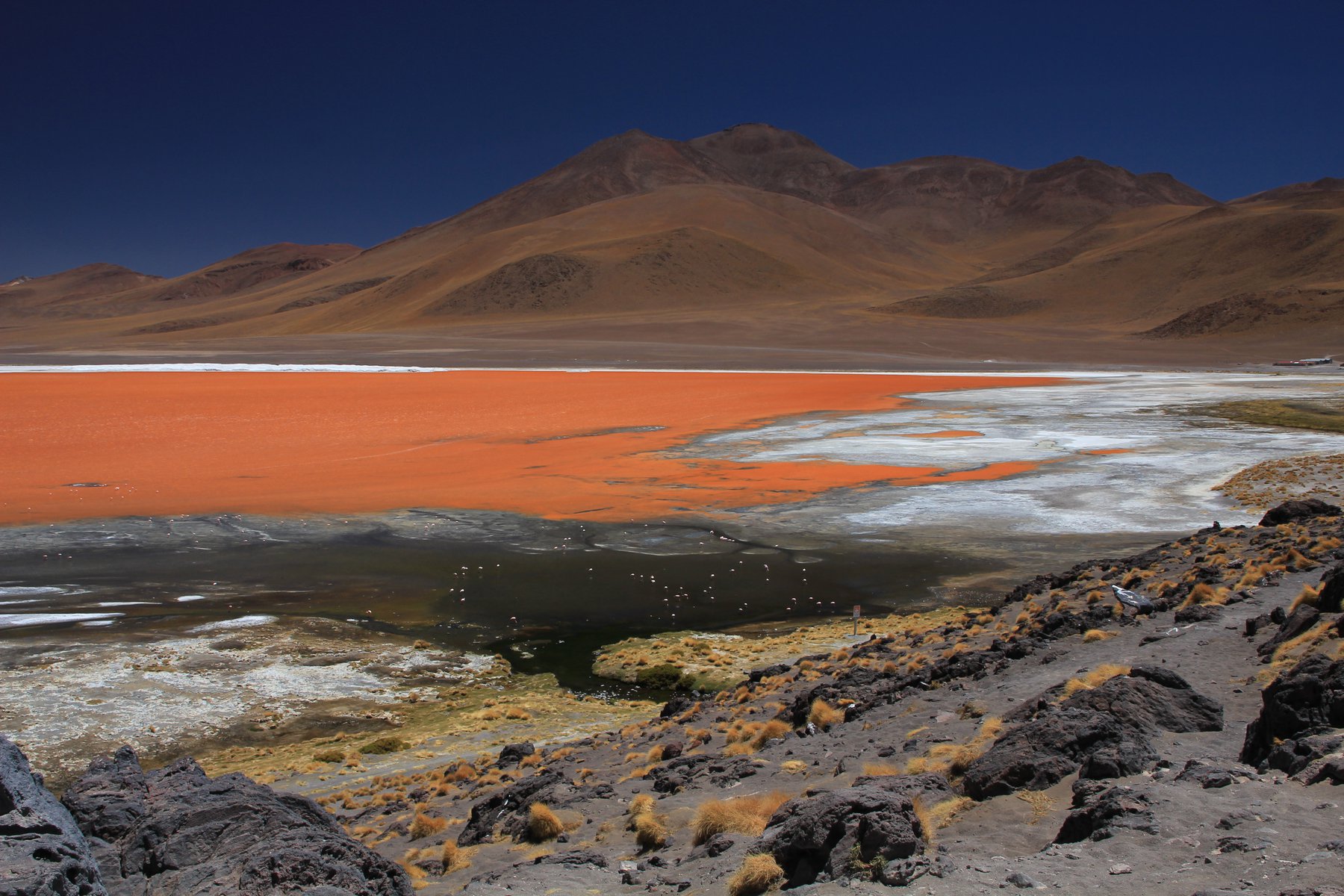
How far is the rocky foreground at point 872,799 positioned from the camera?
13.9ft

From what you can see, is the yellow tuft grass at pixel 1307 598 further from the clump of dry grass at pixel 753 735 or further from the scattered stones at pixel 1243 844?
the clump of dry grass at pixel 753 735

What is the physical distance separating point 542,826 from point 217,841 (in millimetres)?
1806

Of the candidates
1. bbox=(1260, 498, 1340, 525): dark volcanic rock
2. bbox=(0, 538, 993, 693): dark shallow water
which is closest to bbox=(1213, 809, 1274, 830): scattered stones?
bbox=(0, 538, 993, 693): dark shallow water

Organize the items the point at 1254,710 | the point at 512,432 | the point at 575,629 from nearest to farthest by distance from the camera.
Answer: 1. the point at 1254,710
2. the point at 575,629
3. the point at 512,432

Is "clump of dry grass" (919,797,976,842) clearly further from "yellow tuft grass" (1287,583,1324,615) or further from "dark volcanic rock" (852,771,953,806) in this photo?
"yellow tuft grass" (1287,583,1324,615)

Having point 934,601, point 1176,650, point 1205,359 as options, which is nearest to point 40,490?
point 934,601

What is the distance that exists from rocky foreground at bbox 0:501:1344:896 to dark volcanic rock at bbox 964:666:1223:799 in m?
0.01

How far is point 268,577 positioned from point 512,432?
16.6 m

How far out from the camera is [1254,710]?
5.96 metres

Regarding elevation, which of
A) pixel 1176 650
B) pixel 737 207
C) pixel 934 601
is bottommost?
pixel 934 601

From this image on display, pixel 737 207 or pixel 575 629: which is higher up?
pixel 737 207

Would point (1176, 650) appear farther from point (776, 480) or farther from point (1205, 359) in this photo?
point (1205, 359)

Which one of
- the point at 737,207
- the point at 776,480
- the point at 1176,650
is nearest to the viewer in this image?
the point at 1176,650

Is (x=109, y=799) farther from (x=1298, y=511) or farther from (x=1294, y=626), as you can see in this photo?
(x=1298, y=511)
